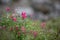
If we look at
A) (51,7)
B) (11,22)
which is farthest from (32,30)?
(51,7)

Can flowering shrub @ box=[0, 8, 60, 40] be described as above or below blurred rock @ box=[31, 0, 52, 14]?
above

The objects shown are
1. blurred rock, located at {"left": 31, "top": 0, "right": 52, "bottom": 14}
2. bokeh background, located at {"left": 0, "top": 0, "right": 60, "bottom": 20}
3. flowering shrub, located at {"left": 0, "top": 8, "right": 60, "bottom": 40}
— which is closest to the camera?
flowering shrub, located at {"left": 0, "top": 8, "right": 60, "bottom": 40}

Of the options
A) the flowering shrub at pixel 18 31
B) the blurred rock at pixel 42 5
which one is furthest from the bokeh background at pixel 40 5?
the flowering shrub at pixel 18 31

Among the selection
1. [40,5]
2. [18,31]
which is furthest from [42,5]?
[18,31]

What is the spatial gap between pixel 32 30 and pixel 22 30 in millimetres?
453

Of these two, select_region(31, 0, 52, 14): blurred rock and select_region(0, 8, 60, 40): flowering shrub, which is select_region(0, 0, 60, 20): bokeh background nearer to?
select_region(31, 0, 52, 14): blurred rock

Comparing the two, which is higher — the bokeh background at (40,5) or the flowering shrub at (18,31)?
the flowering shrub at (18,31)

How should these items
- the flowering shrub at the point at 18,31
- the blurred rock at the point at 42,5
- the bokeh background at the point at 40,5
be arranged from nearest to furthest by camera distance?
the flowering shrub at the point at 18,31 → the bokeh background at the point at 40,5 → the blurred rock at the point at 42,5

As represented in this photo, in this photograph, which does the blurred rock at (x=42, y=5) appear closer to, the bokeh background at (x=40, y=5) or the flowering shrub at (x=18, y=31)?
the bokeh background at (x=40, y=5)

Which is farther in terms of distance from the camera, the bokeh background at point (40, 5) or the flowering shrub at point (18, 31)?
the bokeh background at point (40, 5)

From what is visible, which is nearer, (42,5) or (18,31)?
(18,31)

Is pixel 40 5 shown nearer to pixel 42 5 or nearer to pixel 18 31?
pixel 42 5

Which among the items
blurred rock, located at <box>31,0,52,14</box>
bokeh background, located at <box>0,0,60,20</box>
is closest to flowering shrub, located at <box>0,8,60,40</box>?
bokeh background, located at <box>0,0,60,20</box>

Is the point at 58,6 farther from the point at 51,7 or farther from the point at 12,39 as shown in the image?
the point at 12,39
